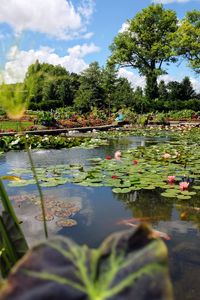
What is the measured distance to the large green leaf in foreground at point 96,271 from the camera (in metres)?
0.61

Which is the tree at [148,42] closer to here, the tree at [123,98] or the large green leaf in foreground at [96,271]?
the tree at [123,98]

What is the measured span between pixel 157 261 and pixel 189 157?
22.1 ft

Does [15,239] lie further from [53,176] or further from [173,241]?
[53,176]

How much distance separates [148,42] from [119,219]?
35.0 m

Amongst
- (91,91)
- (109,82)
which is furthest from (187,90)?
(91,91)

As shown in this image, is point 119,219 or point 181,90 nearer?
point 119,219

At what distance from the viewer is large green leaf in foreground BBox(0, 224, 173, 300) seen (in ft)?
1.99

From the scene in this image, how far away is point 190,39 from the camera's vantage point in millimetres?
32312

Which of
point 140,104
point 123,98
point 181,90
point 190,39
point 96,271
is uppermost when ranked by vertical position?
point 190,39

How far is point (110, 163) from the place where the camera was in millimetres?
6406

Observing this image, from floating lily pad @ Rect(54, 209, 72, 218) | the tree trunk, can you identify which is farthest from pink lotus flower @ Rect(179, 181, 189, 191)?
the tree trunk

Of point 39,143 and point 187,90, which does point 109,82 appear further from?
point 39,143

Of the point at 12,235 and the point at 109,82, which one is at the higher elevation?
the point at 109,82

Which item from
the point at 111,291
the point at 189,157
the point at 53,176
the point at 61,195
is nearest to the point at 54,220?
the point at 61,195
